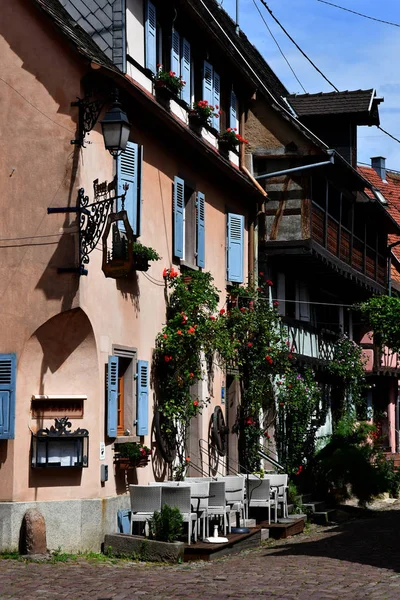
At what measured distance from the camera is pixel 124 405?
50.4ft

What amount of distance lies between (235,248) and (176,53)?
418cm

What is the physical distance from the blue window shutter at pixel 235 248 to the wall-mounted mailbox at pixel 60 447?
22.8 ft

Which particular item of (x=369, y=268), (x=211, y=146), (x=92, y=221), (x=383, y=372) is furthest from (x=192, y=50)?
(x=383, y=372)

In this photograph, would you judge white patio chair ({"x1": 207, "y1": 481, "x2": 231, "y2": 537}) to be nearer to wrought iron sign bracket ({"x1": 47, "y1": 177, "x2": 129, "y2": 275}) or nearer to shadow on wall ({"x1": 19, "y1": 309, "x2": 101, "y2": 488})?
shadow on wall ({"x1": 19, "y1": 309, "x2": 101, "y2": 488})

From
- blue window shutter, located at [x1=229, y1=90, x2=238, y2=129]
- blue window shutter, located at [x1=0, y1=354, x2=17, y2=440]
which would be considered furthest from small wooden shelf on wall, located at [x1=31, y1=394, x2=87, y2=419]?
blue window shutter, located at [x1=229, y1=90, x2=238, y2=129]

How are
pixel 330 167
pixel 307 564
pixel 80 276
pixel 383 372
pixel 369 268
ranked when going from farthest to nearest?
pixel 383 372, pixel 369 268, pixel 330 167, pixel 80 276, pixel 307 564

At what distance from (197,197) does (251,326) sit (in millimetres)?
2457

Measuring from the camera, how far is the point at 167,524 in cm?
1381

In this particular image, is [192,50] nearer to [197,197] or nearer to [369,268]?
[197,197]

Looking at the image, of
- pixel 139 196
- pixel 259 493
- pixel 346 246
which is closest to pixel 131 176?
pixel 139 196

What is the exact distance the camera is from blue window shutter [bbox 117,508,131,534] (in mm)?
14578

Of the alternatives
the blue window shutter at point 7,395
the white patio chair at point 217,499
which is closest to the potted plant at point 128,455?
the white patio chair at point 217,499

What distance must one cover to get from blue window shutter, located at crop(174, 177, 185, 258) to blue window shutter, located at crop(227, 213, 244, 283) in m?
2.75

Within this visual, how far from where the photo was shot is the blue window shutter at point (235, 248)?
66.3 ft
